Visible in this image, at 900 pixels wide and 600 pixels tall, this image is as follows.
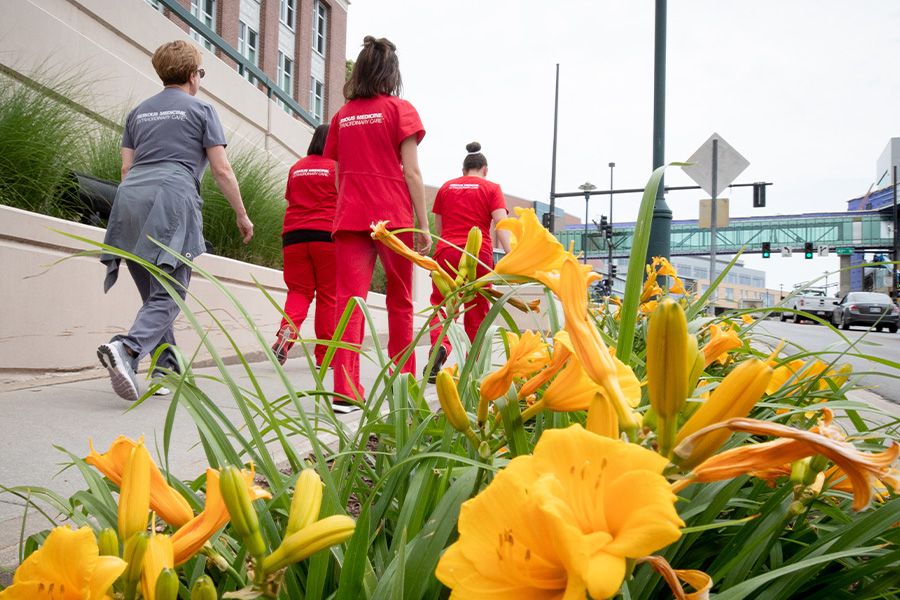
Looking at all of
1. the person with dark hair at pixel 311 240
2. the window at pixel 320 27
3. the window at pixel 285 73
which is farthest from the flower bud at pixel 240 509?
the window at pixel 320 27

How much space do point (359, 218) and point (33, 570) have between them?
2710 mm

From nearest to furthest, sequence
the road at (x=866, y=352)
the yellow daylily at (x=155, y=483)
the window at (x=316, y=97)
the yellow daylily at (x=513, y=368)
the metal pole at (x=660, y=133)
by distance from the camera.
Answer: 1. the yellow daylily at (x=155, y=483)
2. the yellow daylily at (x=513, y=368)
3. the road at (x=866, y=352)
4. the metal pole at (x=660, y=133)
5. the window at (x=316, y=97)

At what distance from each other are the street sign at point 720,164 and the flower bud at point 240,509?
6.86 metres

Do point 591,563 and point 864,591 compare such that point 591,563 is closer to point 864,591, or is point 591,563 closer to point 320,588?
point 320,588

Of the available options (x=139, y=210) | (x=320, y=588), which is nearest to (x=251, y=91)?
(x=139, y=210)

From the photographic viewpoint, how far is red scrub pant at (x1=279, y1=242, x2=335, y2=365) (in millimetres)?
4348

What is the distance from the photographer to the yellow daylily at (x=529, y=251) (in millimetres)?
745

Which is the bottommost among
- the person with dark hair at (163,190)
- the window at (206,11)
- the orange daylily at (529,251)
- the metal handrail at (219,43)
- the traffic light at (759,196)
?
the orange daylily at (529,251)

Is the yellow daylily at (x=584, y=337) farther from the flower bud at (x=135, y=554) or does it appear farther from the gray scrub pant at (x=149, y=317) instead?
the gray scrub pant at (x=149, y=317)

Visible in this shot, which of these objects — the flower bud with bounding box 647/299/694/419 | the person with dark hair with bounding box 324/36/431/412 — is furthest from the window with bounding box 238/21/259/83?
the flower bud with bounding box 647/299/694/419

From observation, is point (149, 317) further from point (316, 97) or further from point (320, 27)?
point (320, 27)

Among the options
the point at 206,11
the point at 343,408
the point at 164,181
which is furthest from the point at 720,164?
the point at 206,11

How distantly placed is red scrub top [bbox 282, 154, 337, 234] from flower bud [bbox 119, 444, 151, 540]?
153 inches

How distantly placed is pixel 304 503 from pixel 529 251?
16.5 inches
